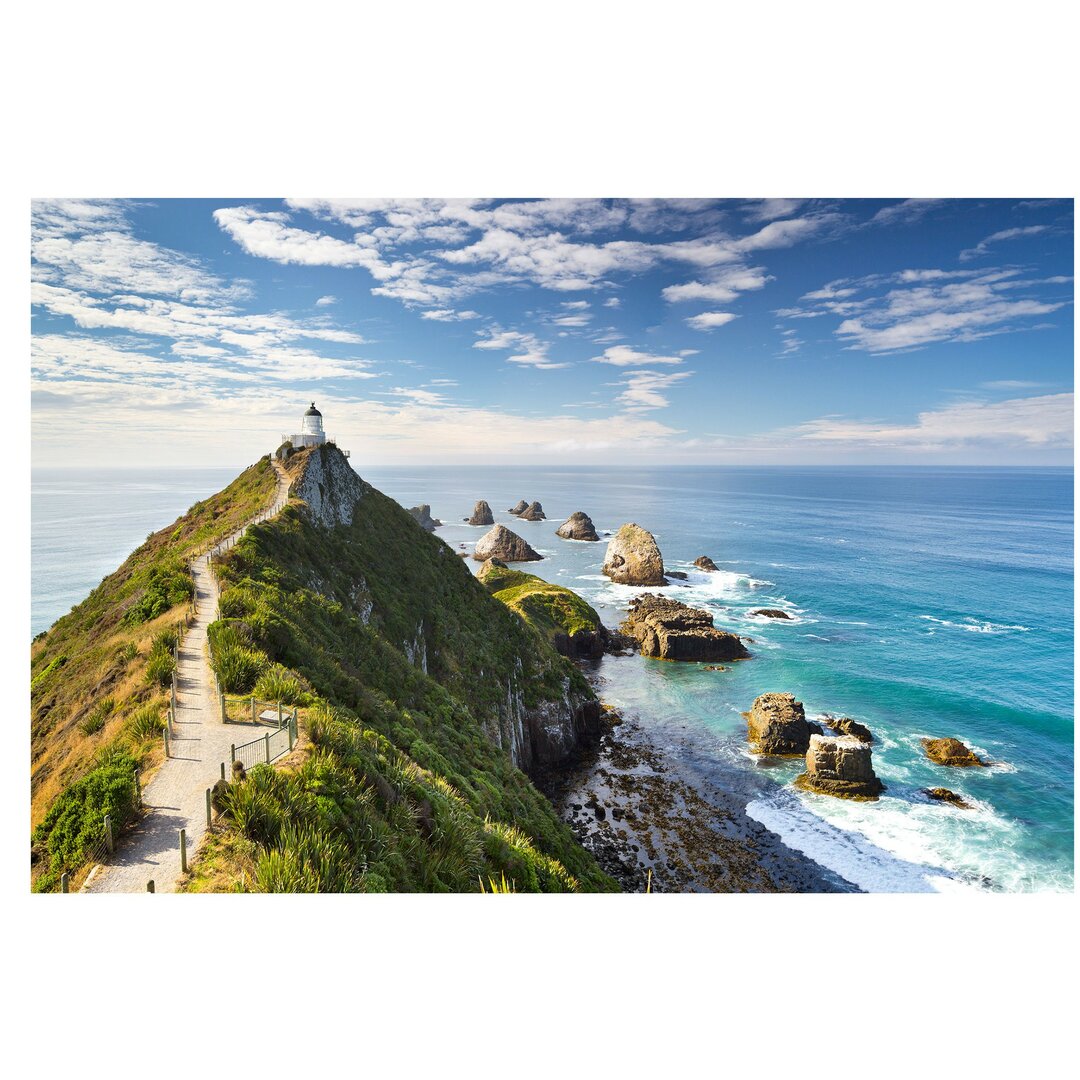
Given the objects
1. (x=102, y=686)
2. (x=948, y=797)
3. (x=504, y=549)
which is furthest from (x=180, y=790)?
(x=504, y=549)

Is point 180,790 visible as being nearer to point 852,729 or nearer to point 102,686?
point 102,686

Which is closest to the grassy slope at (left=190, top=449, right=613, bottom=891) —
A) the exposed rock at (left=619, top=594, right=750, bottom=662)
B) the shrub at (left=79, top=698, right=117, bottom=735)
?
the shrub at (left=79, top=698, right=117, bottom=735)

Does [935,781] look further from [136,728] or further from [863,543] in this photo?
[863,543]

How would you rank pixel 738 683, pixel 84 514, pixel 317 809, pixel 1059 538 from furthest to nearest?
1. pixel 1059 538
2. pixel 738 683
3. pixel 84 514
4. pixel 317 809

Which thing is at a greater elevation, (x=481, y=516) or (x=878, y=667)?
(x=481, y=516)

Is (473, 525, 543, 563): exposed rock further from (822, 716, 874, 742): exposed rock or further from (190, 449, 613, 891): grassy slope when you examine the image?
(822, 716, 874, 742): exposed rock

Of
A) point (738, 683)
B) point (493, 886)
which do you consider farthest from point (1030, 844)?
point (493, 886)

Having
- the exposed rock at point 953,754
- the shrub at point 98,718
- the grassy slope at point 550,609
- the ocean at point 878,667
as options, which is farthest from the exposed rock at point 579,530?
the shrub at point 98,718
